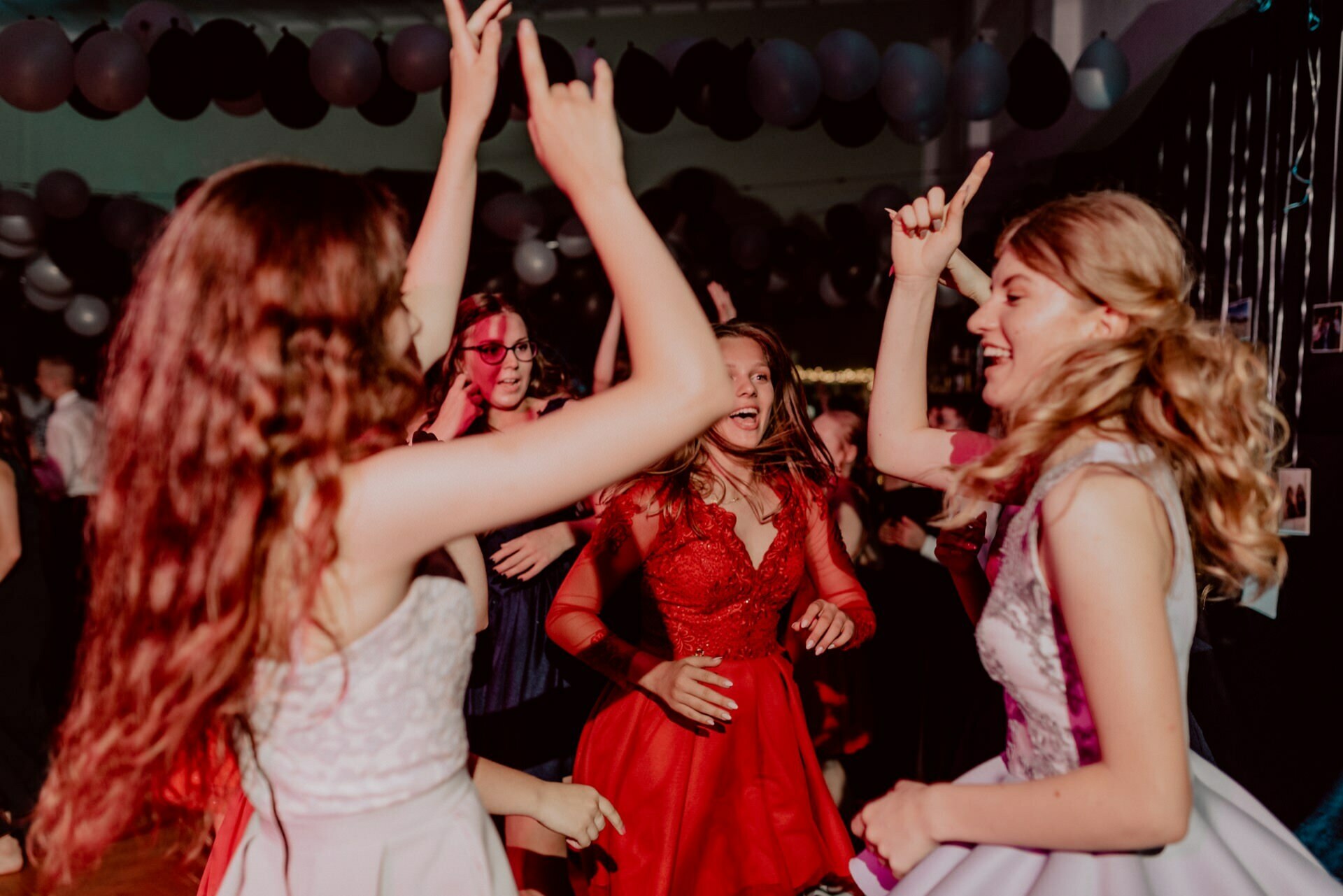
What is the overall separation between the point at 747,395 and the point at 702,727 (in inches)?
32.2

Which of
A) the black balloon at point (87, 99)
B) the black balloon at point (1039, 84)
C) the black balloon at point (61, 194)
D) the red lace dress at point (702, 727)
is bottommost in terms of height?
the red lace dress at point (702, 727)

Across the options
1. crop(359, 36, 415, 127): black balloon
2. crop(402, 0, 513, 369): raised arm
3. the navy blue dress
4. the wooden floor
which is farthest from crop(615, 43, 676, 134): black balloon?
crop(402, 0, 513, 369): raised arm

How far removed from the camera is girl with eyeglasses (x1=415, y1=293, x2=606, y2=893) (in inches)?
113

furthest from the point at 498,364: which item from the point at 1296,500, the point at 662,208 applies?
the point at 662,208

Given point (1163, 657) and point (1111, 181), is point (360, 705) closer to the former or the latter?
point (1163, 657)

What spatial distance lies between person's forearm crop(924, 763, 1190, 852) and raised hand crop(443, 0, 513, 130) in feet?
3.46

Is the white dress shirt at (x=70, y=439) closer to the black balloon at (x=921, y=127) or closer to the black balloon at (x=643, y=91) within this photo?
the black balloon at (x=643, y=91)

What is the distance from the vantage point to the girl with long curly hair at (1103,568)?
1032 millimetres

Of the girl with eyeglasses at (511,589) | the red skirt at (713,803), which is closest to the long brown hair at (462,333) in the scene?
the girl with eyeglasses at (511,589)

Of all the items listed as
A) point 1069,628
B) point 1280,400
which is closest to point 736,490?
point 1069,628

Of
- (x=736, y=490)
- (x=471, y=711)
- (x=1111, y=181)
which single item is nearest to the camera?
(x=736, y=490)

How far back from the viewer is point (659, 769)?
213 cm

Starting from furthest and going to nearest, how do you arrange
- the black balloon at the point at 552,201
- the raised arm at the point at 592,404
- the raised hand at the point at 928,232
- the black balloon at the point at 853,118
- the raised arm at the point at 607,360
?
1. the black balloon at the point at 552,201
2. the black balloon at the point at 853,118
3. the raised arm at the point at 607,360
4. the raised hand at the point at 928,232
5. the raised arm at the point at 592,404

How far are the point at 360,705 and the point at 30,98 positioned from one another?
5.61 metres
